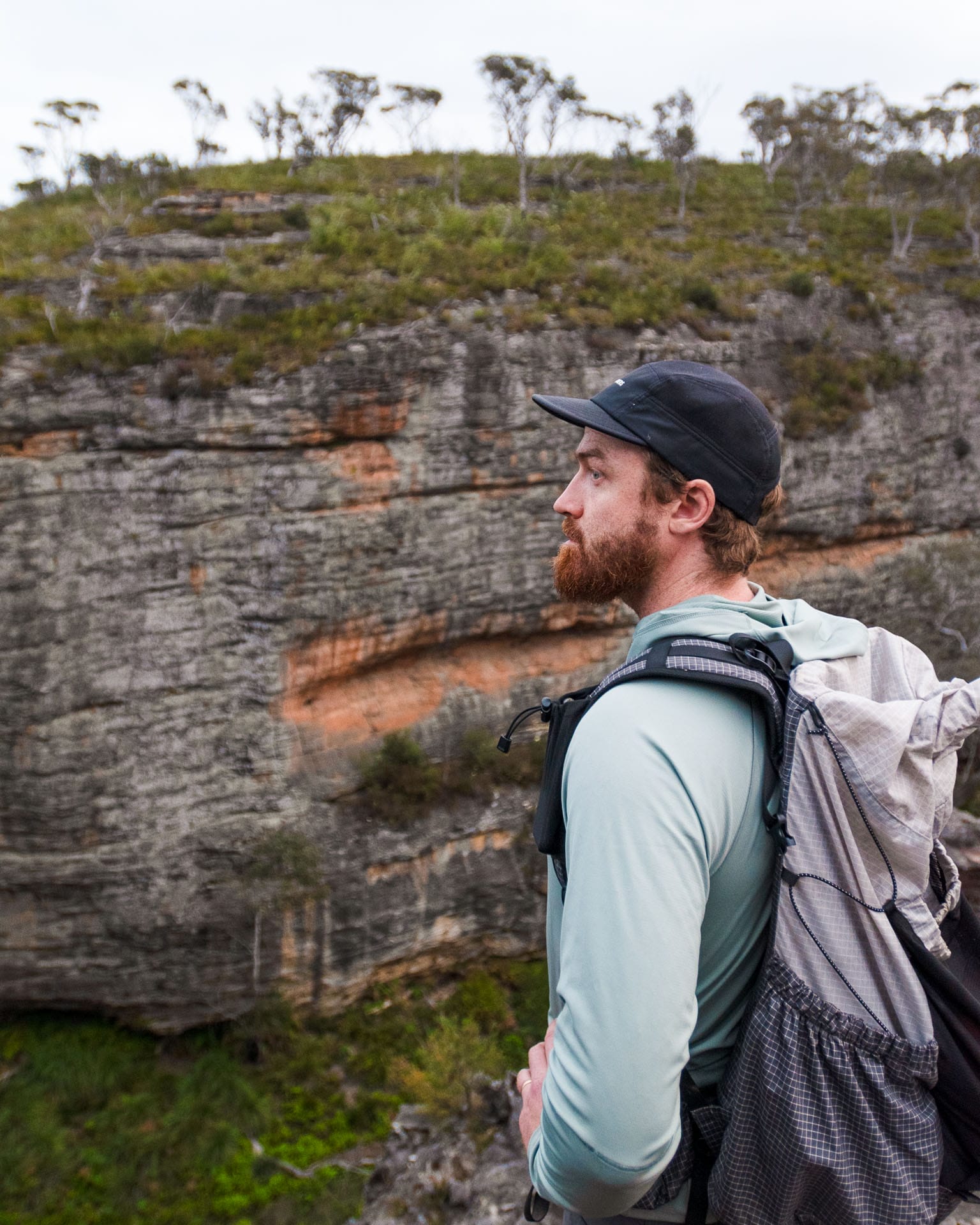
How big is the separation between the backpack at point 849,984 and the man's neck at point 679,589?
320mm

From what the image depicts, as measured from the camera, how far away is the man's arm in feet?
4.10

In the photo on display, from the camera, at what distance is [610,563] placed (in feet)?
5.94

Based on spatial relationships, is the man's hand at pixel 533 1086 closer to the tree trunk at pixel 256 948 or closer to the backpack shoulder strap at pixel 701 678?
the backpack shoulder strap at pixel 701 678

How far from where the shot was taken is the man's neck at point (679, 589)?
5.93 feet

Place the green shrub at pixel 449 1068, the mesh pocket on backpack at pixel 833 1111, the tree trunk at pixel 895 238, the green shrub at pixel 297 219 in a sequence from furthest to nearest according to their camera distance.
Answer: the tree trunk at pixel 895 238
the green shrub at pixel 297 219
the green shrub at pixel 449 1068
the mesh pocket on backpack at pixel 833 1111

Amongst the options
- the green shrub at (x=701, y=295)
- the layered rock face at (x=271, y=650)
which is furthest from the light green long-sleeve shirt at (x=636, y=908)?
the green shrub at (x=701, y=295)

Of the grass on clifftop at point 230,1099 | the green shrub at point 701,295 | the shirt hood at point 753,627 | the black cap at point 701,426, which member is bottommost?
the grass on clifftop at point 230,1099

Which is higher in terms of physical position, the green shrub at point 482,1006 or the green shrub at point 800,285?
the green shrub at point 800,285

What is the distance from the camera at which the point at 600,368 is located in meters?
15.6

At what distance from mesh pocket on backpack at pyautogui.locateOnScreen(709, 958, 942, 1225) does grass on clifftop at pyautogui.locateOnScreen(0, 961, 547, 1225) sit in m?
11.4

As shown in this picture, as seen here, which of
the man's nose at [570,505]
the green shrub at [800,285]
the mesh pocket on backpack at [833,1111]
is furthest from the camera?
the green shrub at [800,285]

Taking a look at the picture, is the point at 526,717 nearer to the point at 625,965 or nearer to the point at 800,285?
the point at 625,965

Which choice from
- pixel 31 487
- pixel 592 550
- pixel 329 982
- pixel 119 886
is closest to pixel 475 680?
pixel 329 982

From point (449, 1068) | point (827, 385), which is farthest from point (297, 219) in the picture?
point (449, 1068)
